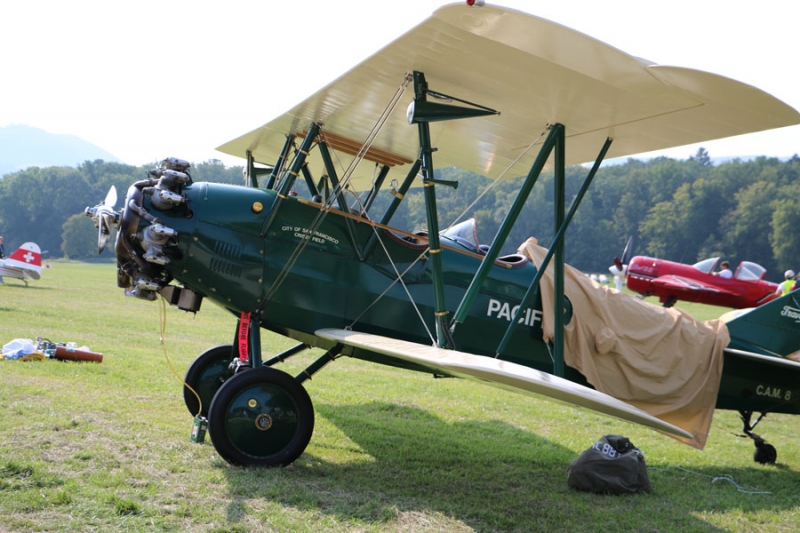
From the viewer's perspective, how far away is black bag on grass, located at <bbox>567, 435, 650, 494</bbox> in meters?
5.39

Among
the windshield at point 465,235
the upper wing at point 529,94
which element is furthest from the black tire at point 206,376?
the windshield at point 465,235

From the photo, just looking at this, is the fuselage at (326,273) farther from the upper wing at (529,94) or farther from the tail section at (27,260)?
the tail section at (27,260)

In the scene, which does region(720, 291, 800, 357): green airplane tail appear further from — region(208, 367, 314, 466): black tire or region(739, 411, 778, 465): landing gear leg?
region(208, 367, 314, 466): black tire

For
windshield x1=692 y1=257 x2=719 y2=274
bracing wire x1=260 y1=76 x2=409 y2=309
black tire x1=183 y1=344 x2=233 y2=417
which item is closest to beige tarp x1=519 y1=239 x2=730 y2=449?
bracing wire x1=260 y1=76 x2=409 y2=309

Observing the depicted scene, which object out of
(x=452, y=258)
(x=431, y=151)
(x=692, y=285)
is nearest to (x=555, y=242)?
(x=452, y=258)

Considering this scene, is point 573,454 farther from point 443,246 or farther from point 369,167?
point 369,167

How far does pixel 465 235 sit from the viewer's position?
6.56 metres

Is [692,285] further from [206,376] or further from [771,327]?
[206,376]

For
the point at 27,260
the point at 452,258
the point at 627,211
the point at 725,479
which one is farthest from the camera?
the point at 627,211

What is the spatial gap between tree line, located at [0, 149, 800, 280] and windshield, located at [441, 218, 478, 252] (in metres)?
57.7

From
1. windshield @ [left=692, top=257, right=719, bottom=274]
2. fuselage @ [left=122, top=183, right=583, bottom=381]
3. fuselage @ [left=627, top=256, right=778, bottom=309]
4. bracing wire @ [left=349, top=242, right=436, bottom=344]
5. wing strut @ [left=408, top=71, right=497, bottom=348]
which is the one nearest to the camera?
wing strut @ [left=408, top=71, right=497, bottom=348]

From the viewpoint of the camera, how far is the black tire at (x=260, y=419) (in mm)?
4957

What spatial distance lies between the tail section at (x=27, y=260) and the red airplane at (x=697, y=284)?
21896mm

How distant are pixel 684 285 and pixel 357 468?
24.0m
